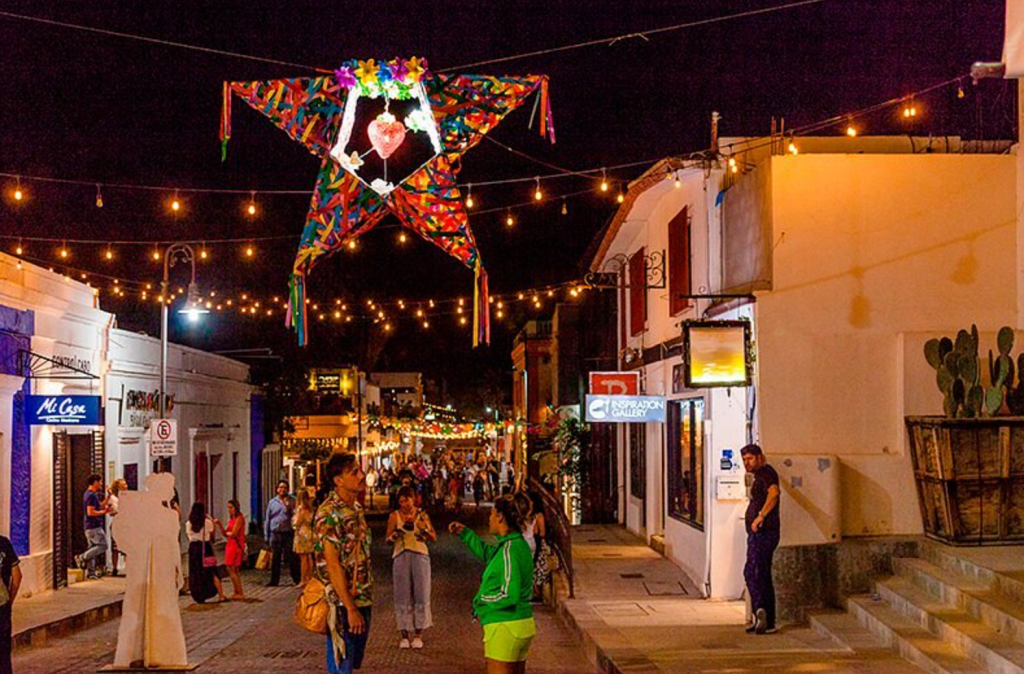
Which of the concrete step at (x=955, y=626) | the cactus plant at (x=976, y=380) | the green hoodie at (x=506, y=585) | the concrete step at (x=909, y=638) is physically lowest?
the concrete step at (x=909, y=638)

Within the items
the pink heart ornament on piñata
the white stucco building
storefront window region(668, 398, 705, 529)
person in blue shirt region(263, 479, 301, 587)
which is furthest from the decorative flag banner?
person in blue shirt region(263, 479, 301, 587)

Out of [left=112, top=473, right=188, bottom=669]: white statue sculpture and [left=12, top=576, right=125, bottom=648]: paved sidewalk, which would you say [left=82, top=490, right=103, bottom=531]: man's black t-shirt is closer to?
[left=12, top=576, right=125, bottom=648]: paved sidewalk

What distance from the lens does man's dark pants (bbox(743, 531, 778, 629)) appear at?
Result: 492 inches

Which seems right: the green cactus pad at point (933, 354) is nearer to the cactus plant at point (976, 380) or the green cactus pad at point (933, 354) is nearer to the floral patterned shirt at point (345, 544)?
the cactus plant at point (976, 380)

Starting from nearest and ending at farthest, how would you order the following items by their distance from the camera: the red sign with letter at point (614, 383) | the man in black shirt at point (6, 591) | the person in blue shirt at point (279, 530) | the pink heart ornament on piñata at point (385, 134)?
the man in black shirt at point (6, 591), the pink heart ornament on piñata at point (385, 134), the person in blue shirt at point (279, 530), the red sign with letter at point (614, 383)

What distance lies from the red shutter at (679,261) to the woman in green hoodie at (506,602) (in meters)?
Answer: 9.87

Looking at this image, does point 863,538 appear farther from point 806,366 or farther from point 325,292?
point 325,292

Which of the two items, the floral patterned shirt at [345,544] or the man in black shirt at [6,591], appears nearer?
the floral patterned shirt at [345,544]

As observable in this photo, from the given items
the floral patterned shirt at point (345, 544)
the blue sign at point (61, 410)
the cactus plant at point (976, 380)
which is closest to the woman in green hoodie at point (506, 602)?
the floral patterned shirt at point (345, 544)

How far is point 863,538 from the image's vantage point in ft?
43.7

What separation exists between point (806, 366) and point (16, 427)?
11967 mm

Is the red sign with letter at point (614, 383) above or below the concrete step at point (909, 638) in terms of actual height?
above

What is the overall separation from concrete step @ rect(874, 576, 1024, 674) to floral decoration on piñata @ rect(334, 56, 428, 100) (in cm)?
647

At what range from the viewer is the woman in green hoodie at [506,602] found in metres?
8.56
